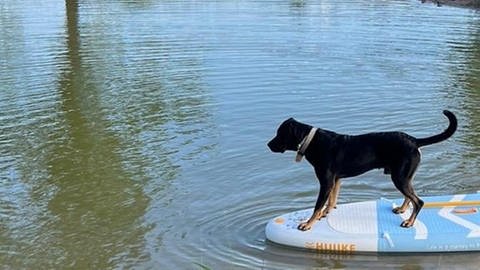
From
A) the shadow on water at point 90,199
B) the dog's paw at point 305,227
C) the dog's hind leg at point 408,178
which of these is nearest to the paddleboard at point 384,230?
the dog's paw at point 305,227

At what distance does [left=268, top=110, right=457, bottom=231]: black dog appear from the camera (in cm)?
731

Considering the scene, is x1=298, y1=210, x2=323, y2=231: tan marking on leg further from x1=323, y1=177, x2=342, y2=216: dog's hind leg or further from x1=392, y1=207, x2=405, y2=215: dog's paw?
x1=392, y1=207, x2=405, y2=215: dog's paw

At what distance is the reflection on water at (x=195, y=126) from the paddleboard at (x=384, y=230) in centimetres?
13

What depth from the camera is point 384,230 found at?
7574mm

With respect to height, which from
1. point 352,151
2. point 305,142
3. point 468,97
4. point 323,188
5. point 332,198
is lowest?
point 468,97

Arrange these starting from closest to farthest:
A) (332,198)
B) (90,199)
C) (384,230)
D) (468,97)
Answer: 1. (384,230)
2. (332,198)
3. (90,199)
4. (468,97)

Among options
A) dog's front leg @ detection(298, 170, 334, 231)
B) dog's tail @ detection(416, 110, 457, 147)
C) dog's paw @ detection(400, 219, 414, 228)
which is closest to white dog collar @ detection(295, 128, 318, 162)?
dog's front leg @ detection(298, 170, 334, 231)

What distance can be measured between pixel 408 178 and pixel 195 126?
6.01 meters

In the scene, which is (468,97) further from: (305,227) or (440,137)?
(305,227)

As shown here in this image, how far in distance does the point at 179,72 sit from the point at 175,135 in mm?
5943

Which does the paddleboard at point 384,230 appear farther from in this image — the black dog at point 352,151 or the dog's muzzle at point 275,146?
the dog's muzzle at point 275,146

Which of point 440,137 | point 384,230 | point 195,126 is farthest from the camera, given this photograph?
point 195,126

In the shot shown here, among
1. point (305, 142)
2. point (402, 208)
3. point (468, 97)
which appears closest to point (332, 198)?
point (402, 208)

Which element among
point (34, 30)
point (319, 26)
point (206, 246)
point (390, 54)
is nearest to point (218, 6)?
point (319, 26)
